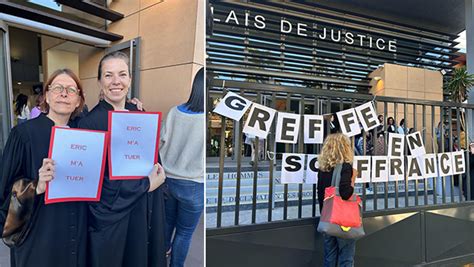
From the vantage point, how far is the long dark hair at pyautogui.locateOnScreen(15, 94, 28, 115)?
45.1 inches

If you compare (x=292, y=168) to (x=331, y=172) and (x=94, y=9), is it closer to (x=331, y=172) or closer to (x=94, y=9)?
(x=331, y=172)

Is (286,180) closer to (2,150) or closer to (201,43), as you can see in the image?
(201,43)

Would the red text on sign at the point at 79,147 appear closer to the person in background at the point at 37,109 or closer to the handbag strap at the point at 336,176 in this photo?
the person in background at the point at 37,109

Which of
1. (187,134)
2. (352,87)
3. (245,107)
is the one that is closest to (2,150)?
(187,134)

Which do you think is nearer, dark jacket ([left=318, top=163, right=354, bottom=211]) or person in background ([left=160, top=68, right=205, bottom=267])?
person in background ([left=160, top=68, right=205, bottom=267])

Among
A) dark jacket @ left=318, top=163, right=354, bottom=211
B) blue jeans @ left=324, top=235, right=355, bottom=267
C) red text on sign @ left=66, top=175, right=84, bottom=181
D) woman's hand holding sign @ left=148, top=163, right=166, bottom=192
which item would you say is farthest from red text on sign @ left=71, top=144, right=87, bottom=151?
blue jeans @ left=324, top=235, right=355, bottom=267

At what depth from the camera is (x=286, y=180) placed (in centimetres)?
263

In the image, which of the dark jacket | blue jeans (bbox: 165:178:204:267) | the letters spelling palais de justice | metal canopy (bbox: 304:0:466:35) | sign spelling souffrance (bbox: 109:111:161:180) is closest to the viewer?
sign spelling souffrance (bbox: 109:111:161:180)

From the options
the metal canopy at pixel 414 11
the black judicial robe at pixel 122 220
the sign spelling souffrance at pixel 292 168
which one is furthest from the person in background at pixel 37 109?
the metal canopy at pixel 414 11

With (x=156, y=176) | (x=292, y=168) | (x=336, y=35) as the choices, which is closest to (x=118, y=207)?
(x=156, y=176)

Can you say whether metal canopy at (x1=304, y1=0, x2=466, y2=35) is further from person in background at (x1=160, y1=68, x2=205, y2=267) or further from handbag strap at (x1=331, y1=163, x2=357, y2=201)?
person in background at (x1=160, y1=68, x2=205, y2=267)

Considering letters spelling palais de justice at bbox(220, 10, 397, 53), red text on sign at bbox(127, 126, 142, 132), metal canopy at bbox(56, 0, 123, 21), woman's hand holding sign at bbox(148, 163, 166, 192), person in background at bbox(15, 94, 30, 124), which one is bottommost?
woman's hand holding sign at bbox(148, 163, 166, 192)

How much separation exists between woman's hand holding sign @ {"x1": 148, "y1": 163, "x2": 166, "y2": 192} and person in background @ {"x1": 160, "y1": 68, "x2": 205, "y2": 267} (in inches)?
1.3

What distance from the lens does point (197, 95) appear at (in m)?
1.43
